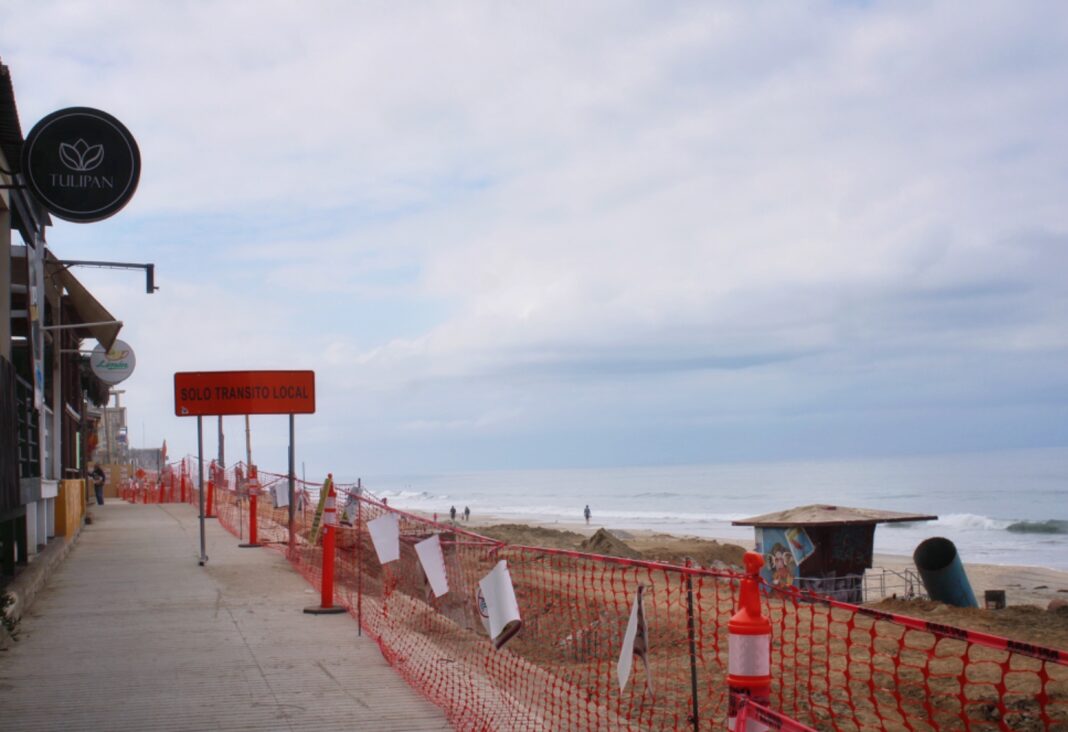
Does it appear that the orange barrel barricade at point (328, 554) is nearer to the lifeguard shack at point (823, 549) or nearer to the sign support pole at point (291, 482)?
the sign support pole at point (291, 482)

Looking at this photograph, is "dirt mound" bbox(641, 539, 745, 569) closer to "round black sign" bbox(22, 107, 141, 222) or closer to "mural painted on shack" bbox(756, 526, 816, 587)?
"mural painted on shack" bbox(756, 526, 816, 587)

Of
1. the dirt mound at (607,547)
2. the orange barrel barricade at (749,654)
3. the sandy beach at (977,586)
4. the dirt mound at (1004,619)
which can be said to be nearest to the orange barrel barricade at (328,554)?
the orange barrel barricade at (749,654)

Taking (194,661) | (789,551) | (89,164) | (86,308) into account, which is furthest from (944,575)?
(86,308)

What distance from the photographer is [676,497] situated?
110750 mm

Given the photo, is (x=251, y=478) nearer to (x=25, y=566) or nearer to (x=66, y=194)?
(x=25, y=566)

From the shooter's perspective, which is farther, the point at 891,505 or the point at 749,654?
the point at 891,505

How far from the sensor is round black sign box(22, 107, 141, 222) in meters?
8.72

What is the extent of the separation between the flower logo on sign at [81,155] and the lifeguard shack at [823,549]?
36.2 ft

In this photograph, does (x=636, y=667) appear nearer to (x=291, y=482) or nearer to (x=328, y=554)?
(x=328, y=554)

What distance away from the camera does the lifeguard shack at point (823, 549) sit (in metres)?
16.2

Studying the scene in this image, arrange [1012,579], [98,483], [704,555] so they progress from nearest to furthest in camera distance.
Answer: [704,555]
[1012,579]
[98,483]

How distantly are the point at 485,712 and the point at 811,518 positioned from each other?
1045cm

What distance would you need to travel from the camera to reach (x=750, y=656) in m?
4.10

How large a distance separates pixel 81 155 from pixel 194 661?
13.9ft
